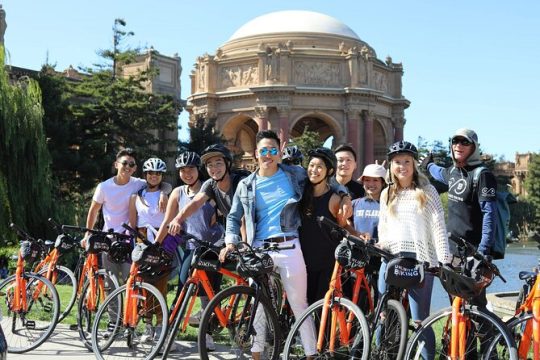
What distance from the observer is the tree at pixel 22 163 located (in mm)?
18656

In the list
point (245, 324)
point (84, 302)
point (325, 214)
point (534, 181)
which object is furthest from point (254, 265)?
point (534, 181)

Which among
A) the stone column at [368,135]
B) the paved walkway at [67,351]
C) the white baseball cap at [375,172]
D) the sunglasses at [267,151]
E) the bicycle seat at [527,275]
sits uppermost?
the stone column at [368,135]

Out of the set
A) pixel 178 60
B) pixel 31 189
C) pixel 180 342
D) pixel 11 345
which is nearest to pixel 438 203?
pixel 180 342

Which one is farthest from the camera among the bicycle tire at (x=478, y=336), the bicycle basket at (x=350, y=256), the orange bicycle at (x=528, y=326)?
the bicycle basket at (x=350, y=256)

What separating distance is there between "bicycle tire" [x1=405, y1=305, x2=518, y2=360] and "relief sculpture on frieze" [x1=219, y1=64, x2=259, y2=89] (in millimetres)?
55655

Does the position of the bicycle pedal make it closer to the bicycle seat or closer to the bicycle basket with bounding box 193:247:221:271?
the bicycle basket with bounding box 193:247:221:271

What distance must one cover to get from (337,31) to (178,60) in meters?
25.9

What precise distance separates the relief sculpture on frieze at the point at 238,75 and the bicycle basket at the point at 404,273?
5534 centimetres

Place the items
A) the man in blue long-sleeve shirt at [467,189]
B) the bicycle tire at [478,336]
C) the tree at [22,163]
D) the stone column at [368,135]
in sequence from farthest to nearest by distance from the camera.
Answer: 1. the stone column at [368,135]
2. the tree at [22,163]
3. the man in blue long-sleeve shirt at [467,189]
4. the bicycle tire at [478,336]

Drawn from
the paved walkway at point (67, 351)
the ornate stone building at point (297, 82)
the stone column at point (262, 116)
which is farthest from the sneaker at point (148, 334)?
the stone column at point (262, 116)

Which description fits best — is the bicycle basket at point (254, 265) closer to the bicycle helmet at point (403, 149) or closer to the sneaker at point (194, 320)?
the sneaker at point (194, 320)

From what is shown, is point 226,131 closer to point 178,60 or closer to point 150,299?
point 178,60

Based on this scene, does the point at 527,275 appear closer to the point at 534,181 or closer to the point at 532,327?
the point at 532,327

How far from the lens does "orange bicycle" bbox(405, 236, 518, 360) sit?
4539mm
